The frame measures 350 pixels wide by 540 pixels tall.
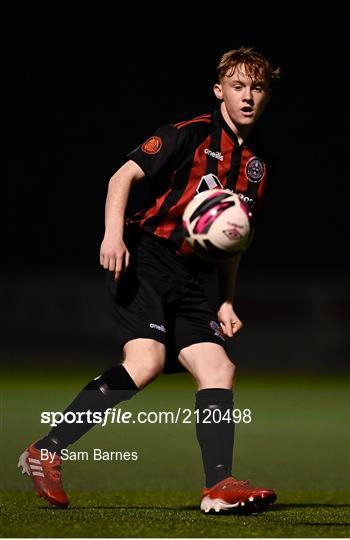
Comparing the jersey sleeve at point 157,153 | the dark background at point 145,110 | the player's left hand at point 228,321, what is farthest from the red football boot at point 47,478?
the dark background at point 145,110

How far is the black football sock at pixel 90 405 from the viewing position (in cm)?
421

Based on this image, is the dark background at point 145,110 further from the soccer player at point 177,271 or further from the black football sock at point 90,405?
the black football sock at point 90,405

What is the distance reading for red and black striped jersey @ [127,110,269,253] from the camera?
434 cm

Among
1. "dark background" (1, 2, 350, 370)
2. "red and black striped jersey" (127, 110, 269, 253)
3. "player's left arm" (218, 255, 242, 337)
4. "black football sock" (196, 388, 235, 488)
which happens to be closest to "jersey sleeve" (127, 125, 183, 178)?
"red and black striped jersey" (127, 110, 269, 253)

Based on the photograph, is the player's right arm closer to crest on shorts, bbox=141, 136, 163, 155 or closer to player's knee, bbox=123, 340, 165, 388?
crest on shorts, bbox=141, 136, 163, 155

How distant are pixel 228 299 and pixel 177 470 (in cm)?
142

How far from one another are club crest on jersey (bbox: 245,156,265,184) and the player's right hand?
26.2 inches

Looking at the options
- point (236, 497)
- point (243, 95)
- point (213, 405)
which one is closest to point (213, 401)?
point (213, 405)

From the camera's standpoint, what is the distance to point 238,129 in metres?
4.46

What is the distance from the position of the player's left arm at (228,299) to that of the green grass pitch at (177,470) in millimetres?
741

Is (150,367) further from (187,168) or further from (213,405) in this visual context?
(187,168)

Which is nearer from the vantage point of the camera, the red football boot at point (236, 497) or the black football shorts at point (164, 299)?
the red football boot at point (236, 497)

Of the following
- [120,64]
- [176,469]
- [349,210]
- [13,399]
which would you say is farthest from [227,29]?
[176,469]

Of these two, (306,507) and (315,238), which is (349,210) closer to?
(315,238)
